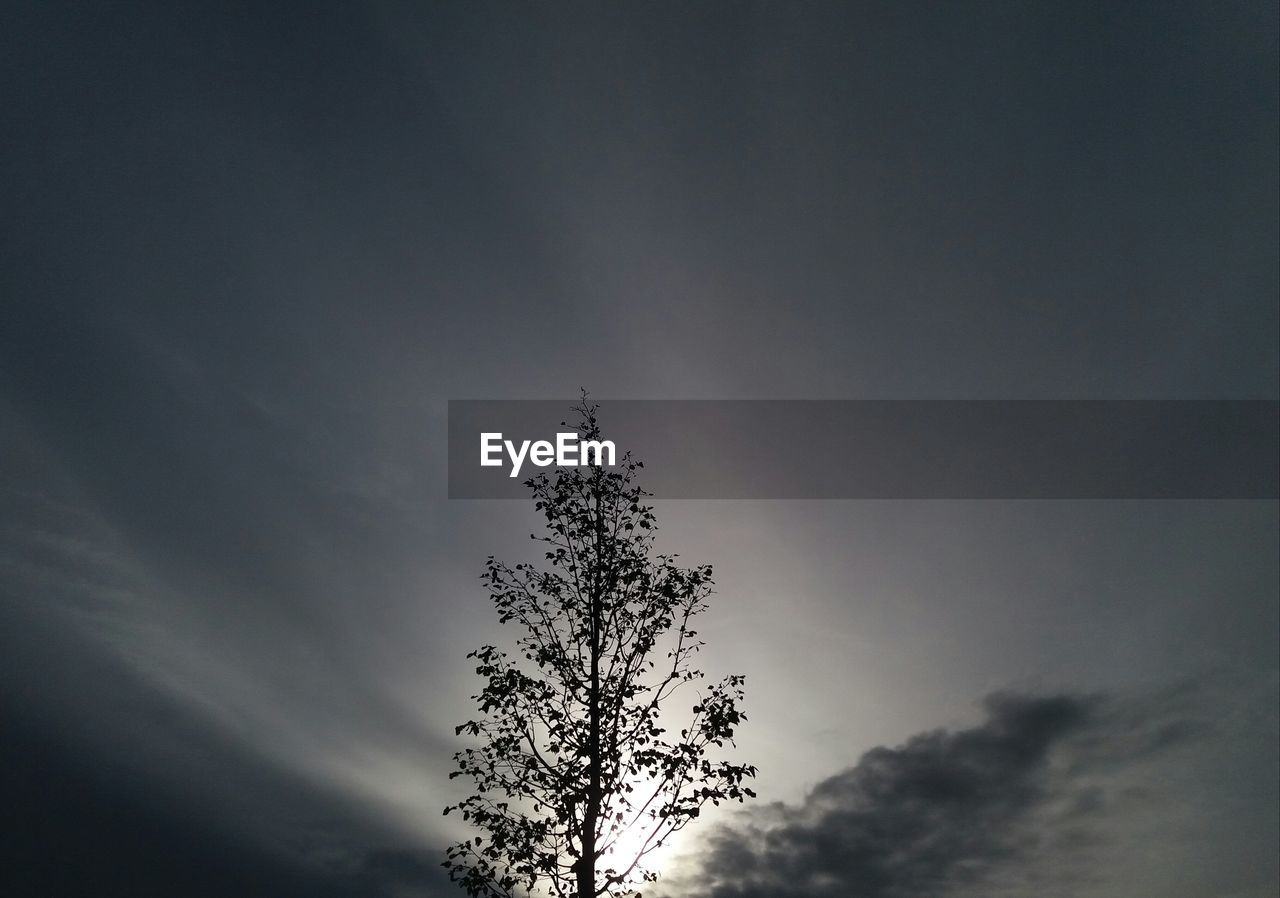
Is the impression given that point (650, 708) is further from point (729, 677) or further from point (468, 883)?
point (468, 883)

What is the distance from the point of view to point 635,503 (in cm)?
2295

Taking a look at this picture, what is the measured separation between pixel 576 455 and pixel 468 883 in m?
11.2

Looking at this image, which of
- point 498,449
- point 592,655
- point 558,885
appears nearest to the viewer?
point 558,885

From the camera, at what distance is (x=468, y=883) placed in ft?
66.7

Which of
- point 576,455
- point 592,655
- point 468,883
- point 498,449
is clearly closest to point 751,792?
point 592,655

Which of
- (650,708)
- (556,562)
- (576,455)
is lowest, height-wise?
(650,708)

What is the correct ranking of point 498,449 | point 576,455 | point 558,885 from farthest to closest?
point 498,449
point 576,455
point 558,885

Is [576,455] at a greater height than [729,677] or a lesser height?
greater

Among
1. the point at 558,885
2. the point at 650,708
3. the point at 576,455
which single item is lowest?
the point at 558,885

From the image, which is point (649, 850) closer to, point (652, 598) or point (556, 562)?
point (652, 598)

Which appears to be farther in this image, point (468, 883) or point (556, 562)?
point (556, 562)

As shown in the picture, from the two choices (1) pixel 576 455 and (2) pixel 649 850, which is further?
(1) pixel 576 455

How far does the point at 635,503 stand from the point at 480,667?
5733 mm

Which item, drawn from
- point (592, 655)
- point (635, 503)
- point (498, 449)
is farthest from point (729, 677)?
point (498, 449)
